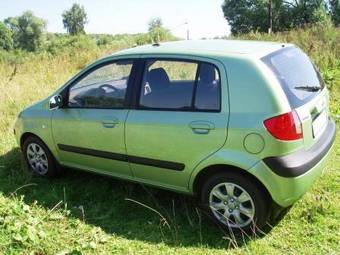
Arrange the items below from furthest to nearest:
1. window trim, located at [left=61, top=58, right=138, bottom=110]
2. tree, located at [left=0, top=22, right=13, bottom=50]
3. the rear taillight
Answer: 1. tree, located at [left=0, top=22, right=13, bottom=50]
2. window trim, located at [left=61, top=58, right=138, bottom=110]
3. the rear taillight

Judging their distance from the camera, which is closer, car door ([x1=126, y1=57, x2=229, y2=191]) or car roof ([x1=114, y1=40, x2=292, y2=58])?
car door ([x1=126, y1=57, x2=229, y2=191])

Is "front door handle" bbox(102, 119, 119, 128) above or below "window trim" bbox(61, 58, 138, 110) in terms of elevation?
below

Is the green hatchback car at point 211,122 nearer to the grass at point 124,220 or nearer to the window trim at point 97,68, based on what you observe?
the window trim at point 97,68

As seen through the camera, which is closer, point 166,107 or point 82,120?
point 166,107

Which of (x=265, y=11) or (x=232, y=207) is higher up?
(x=265, y=11)

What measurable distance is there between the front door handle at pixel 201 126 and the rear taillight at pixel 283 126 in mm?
516

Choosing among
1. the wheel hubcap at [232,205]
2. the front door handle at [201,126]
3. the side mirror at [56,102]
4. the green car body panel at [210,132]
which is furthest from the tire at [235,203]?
the side mirror at [56,102]

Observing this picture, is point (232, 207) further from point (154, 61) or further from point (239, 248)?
point (154, 61)

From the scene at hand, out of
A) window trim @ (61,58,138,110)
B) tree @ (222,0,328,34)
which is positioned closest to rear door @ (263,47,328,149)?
window trim @ (61,58,138,110)

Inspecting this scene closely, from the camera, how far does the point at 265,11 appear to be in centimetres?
5634

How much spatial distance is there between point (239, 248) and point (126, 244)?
42.6 inches

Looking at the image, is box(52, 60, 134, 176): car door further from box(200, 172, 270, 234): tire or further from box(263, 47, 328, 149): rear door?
box(263, 47, 328, 149): rear door

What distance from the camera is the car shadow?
4.28 metres

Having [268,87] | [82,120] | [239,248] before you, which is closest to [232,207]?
[239,248]
